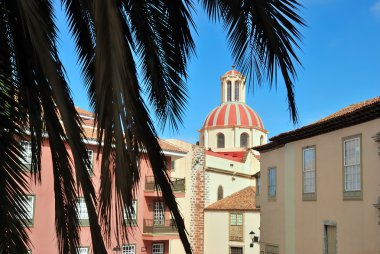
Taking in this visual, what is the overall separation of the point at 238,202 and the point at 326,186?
25.6m

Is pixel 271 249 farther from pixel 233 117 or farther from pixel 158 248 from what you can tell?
pixel 233 117

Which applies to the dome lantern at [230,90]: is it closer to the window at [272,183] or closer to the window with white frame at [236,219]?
the window with white frame at [236,219]

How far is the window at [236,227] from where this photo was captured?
42.0 meters

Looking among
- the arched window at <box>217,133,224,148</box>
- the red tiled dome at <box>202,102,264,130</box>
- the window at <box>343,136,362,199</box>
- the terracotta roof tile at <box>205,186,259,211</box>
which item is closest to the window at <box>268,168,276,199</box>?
the window at <box>343,136,362,199</box>

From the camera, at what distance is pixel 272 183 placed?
881 inches

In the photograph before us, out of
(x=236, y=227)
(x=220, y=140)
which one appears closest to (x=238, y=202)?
(x=236, y=227)

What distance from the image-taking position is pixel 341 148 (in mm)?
16719

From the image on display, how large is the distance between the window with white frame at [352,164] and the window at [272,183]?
5.84 metres

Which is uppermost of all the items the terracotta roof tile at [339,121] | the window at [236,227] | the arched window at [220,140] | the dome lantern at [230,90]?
the dome lantern at [230,90]

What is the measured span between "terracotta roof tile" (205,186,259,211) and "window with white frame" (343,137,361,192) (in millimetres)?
25338

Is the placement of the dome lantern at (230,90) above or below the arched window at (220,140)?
above

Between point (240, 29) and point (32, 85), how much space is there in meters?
1.65

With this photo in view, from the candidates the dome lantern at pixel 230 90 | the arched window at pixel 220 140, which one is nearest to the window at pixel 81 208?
the arched window at pixel 220 140

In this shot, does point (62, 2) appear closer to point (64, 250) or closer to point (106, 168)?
point (64, 250)
